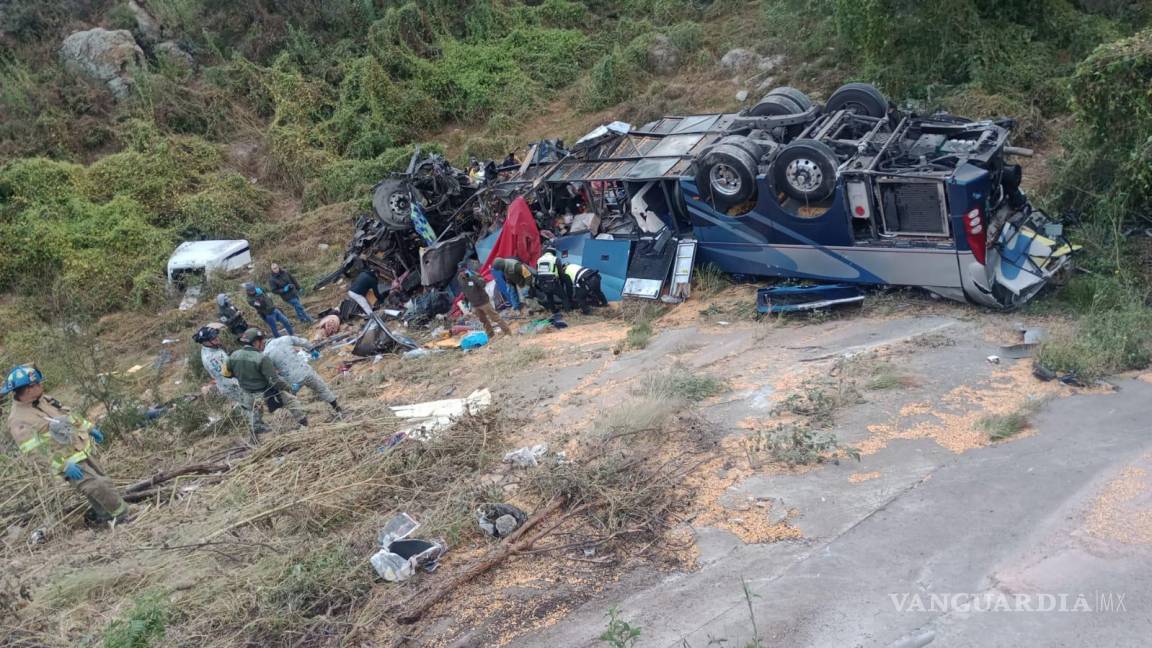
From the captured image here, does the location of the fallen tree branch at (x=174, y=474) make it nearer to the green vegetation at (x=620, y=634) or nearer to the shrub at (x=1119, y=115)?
the green vegetation at (x=620, y=634)

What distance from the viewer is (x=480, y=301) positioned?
11.1 meters

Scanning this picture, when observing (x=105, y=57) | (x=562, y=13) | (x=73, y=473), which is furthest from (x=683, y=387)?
(x=105, y=57)

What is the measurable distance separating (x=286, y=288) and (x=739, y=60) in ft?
34.4

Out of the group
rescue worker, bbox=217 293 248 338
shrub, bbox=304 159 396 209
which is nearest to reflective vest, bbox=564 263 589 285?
rescue worker, bbox=217 293 248 338

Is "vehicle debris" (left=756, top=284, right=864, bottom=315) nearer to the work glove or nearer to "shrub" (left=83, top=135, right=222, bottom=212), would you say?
the work glove

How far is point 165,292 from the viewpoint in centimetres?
1627

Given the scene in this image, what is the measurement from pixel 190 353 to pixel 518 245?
535 centimetres

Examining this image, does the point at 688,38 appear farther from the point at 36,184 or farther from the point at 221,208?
the point at 36,184

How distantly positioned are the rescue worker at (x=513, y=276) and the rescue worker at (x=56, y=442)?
5.25 meters

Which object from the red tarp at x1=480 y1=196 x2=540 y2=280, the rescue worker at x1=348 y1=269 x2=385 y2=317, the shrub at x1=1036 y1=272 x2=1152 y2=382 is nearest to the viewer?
the shrub at x1=1036 y1=272 x2=1152 y2=382

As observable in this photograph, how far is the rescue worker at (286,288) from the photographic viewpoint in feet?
44.5

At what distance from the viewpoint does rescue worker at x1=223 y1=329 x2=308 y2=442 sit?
8.74 m

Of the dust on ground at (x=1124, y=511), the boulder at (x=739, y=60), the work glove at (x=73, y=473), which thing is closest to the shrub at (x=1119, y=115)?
the dust on ground at (x=1124, y=511)

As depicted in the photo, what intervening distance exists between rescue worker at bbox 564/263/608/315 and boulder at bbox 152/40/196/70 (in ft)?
52.5
